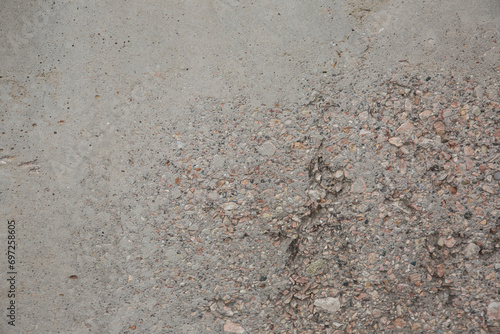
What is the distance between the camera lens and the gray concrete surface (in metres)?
2.30

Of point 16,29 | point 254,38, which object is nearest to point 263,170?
point 254,38

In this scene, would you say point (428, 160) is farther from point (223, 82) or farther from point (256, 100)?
point (223, 82)

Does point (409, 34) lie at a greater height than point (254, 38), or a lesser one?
lesser

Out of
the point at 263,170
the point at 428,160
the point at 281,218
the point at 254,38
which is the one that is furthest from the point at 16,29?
the point at 428,160

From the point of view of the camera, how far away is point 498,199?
2146mm

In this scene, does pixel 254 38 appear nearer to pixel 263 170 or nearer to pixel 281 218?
pixel 263 170

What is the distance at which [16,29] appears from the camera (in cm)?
235

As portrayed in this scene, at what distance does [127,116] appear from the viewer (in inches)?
92.0

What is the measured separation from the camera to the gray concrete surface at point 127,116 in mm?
2303

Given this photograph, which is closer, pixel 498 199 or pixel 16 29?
pixel 498 199

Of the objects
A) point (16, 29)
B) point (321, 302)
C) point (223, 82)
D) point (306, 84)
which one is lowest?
point (321, 302)

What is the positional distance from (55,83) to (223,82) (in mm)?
1302

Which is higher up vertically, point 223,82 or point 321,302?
point 223,82

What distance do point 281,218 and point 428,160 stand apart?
44.6 inches
